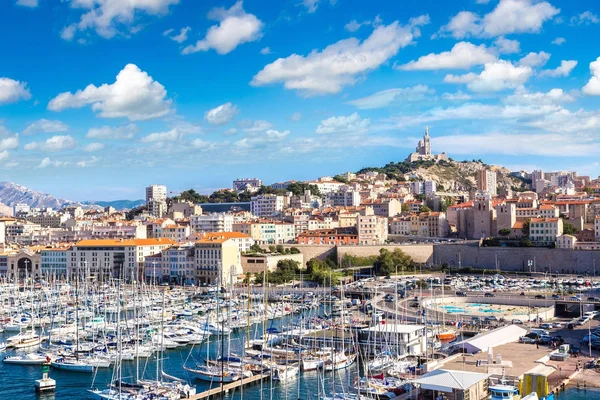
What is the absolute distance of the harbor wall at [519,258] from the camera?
5294cm

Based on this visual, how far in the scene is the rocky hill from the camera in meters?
114

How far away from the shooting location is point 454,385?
19531mm

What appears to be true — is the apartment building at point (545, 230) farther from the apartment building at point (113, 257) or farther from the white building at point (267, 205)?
the white building at point (267, 205)

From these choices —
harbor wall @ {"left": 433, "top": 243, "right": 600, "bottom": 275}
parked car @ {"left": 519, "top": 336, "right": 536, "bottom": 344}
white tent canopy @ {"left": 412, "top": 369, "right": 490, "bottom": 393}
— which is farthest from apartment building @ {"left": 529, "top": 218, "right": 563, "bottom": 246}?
white tent canopy @ {"left": 412, "top": 369, "right": 490, "bottom": 393}

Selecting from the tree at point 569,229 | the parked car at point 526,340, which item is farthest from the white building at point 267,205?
the parked car at point 526,340

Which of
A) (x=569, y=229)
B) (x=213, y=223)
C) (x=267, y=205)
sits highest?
(x=267, y=205)

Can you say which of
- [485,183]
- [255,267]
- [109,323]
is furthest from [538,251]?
[485,183]

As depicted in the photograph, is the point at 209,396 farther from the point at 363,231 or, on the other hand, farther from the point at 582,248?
the point at 363,231

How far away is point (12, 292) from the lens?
46.3m

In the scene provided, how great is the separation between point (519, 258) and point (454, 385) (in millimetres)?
38266

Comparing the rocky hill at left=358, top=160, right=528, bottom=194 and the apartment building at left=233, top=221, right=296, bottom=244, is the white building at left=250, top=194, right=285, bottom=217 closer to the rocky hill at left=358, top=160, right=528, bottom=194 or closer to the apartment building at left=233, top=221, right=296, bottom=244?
the apartment building at left=233, top=221, right=296, bottom=244

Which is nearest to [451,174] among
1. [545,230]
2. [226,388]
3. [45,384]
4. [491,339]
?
[545,230]

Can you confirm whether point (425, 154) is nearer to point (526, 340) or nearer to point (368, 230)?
point (368, 230)

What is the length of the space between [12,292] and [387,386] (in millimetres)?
31341
